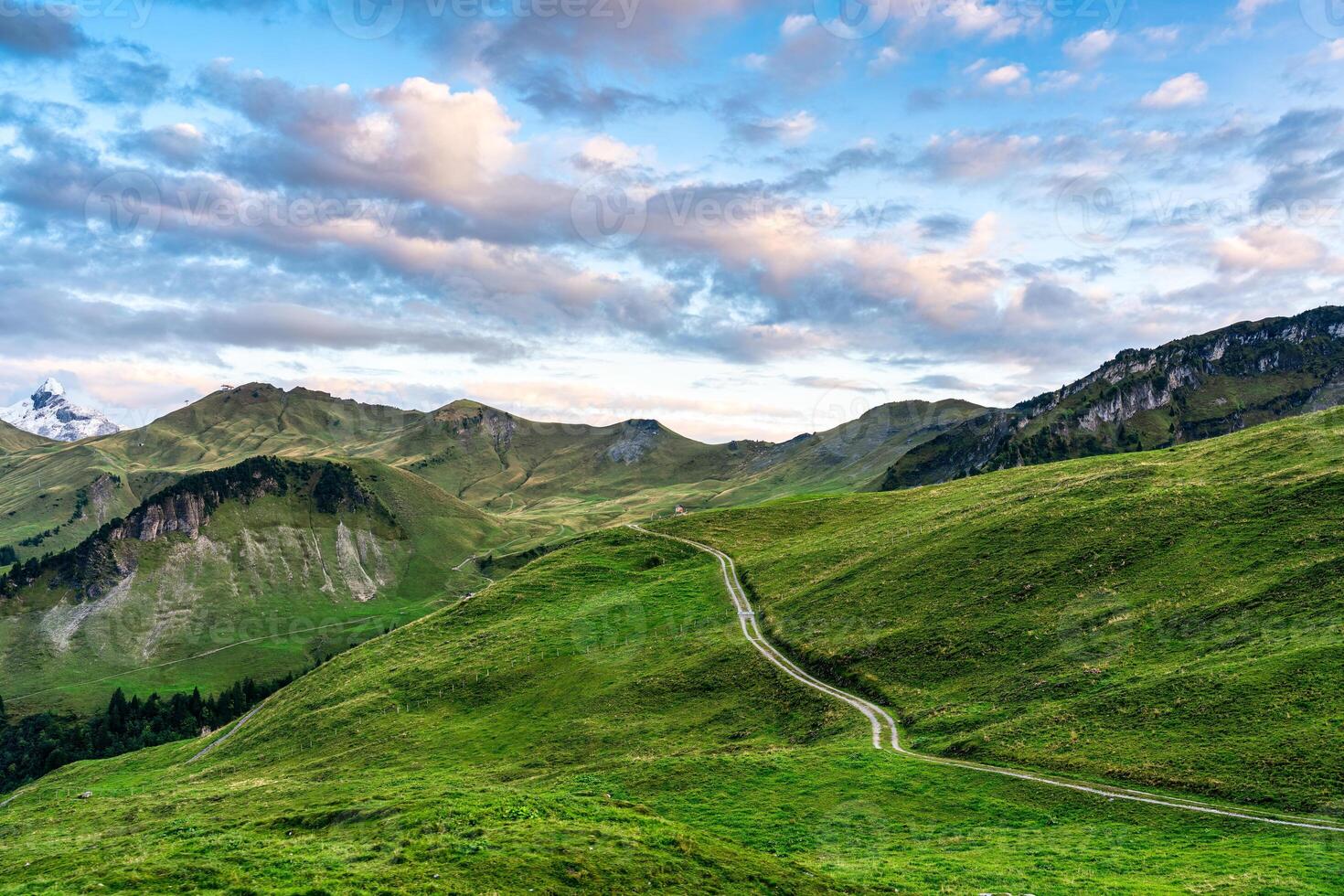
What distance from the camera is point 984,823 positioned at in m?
38.5

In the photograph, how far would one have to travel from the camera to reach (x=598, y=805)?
38000 mm

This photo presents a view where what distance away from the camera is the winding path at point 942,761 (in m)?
34.4

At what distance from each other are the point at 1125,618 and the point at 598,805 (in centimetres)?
4492

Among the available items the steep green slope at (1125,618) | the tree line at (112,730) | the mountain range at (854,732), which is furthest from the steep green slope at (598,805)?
the tree line at (112,730)

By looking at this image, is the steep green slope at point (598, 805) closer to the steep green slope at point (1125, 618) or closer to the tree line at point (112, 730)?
the steep green slope at point (1125, 618)

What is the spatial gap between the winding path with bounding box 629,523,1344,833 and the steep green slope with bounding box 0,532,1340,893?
3.36ft

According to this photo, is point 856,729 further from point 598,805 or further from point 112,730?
point 112,730

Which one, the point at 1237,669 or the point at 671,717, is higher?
the point at 1237,669

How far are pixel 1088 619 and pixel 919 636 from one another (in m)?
13.7

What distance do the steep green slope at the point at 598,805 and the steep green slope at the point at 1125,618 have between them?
18.3 ft

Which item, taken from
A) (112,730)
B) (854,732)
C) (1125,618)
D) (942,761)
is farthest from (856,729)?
(112,730)

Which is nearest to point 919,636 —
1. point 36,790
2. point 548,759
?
point 548,759

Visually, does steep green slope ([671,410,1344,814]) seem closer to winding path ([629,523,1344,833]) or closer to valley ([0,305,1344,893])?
valley ([0,305,1344,893])

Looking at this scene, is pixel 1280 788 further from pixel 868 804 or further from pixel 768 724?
pixel 768 724
